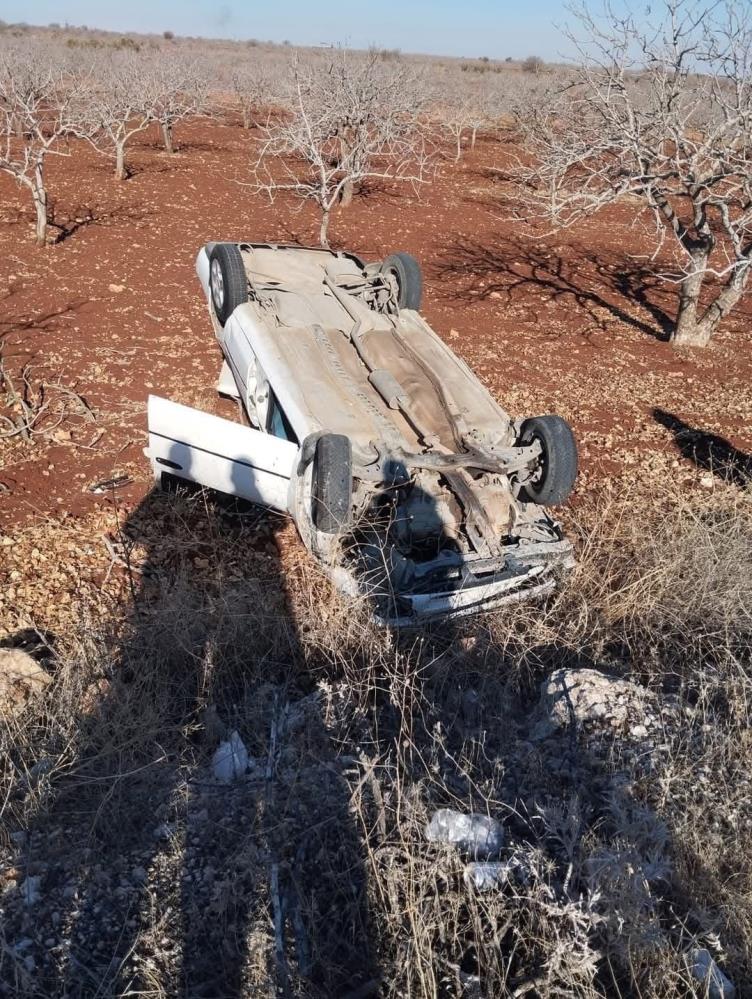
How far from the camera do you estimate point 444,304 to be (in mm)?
10312

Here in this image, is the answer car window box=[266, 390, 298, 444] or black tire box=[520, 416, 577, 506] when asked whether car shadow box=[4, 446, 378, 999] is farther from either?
black tire box=[520, 416, 577, 506]

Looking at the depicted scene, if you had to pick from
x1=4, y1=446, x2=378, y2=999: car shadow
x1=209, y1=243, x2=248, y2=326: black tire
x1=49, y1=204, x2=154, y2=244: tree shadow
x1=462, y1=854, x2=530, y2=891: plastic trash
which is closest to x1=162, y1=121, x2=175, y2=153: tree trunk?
x1=49, y1=204, x2=154, y2=244: tree shadow

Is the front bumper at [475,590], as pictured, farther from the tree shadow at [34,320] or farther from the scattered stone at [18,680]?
the tree shadow at [34,320]

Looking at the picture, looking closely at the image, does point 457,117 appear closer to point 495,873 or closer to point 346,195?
point 346,195

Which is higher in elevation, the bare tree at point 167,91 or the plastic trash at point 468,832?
the bare tree at point 167,91

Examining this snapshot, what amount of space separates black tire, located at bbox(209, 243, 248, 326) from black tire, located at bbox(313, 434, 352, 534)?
2.63 m

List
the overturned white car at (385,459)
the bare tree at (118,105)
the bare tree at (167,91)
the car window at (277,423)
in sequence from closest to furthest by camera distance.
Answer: the overturned white car at (385,459)
the car window at (277,423)
the bare tree at (118,105)
the bare tree at (167,91)

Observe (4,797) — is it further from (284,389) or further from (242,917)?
(284,389)

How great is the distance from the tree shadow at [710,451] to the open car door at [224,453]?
4.39 metres

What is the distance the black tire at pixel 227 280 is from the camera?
6.15 m

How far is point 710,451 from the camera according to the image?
7.30 metres

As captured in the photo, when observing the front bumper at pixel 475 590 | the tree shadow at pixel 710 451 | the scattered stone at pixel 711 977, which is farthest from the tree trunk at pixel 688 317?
the scattered stone at pixel 711 977

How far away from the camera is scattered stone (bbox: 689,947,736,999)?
2.17 meters

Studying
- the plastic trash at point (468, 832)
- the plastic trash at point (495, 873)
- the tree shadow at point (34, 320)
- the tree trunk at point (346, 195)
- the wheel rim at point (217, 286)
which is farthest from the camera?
the tree trunk at point (346, 195)
